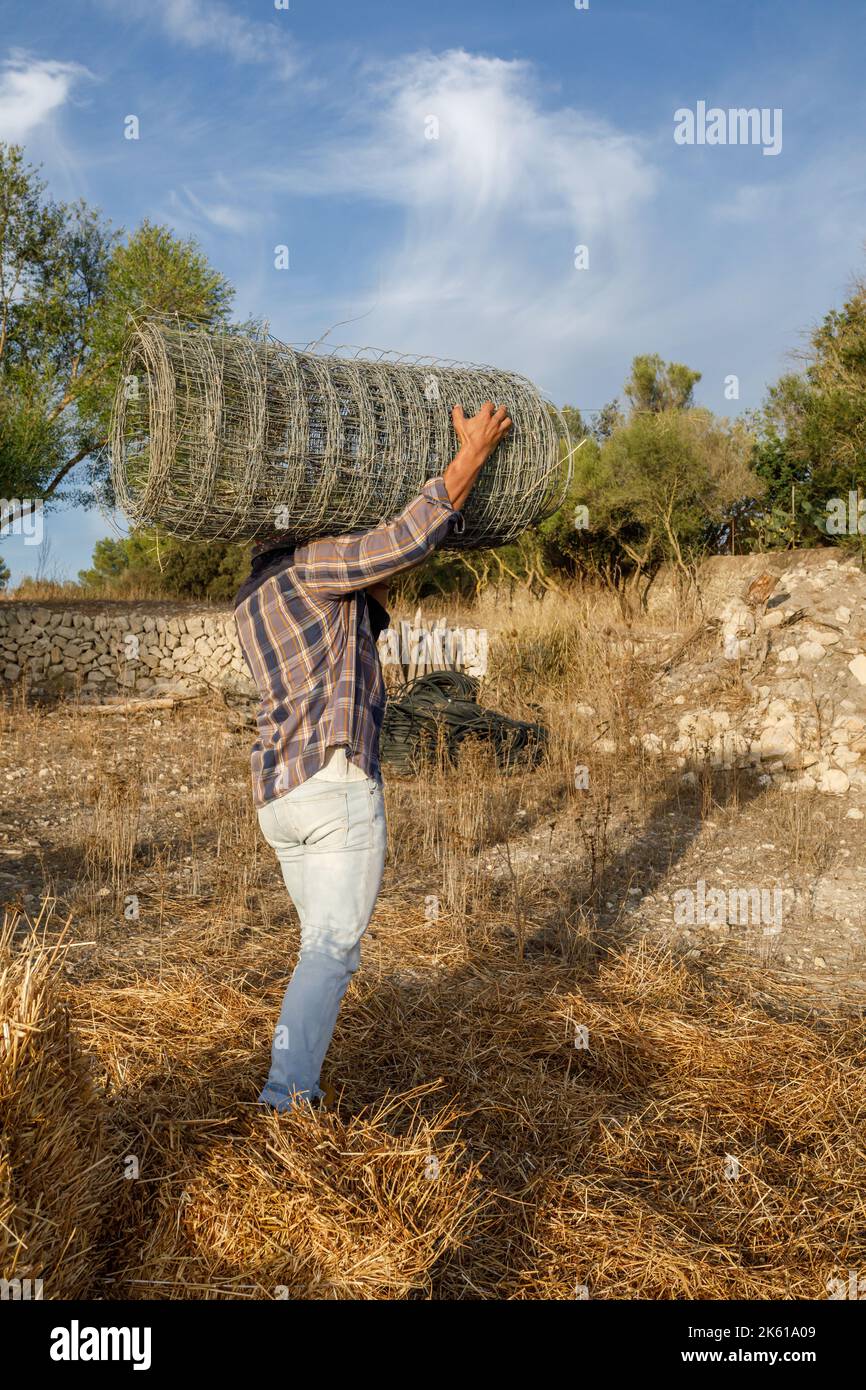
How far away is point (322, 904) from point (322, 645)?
622 millimetres

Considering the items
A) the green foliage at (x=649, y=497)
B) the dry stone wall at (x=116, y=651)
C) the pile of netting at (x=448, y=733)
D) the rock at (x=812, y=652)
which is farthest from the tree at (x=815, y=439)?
the dry stone wall at (x=116, y=651)

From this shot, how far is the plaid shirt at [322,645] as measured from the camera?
238 centimetres

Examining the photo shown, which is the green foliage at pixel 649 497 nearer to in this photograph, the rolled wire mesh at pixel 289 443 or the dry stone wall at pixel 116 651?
Result: the dry stone wall at pixel 116 651

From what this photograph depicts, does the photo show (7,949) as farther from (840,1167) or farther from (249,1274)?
(840,1167)

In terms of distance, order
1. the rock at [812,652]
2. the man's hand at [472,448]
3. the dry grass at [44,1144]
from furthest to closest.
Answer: the rock at [812,652]
the man's hand at [472,448]
the dry grass at [44,1144]

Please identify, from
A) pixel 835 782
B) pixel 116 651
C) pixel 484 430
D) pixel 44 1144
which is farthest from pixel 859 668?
pixel 116 651

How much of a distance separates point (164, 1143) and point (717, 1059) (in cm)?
190

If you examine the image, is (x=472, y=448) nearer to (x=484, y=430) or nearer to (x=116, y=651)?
(x=484, y=430)

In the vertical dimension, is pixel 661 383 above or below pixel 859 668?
above

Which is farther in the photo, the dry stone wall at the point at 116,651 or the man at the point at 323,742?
the dry stone wall at the point at 116,651

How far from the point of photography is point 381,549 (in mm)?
2354

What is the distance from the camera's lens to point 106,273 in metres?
17.3

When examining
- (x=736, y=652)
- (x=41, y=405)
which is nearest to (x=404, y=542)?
(x=736, y=652)

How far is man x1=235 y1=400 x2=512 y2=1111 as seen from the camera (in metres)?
2.35
